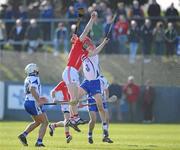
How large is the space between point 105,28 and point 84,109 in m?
3.99

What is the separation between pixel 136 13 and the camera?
38312mm

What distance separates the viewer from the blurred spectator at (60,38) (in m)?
38.1

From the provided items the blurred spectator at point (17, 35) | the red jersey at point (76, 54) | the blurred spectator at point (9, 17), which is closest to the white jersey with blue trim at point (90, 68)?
the red jersey at point (76, 54)

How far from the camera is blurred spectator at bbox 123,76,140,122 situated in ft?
125

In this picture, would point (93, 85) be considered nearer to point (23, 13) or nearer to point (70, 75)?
point (70, 75)

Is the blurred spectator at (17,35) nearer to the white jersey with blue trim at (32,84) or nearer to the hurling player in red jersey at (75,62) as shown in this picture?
the hurling player in red jersey at (75,62)

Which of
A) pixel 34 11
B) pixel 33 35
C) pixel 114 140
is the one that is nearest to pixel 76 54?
pixel 114 140

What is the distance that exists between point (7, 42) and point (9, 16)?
1473 mm

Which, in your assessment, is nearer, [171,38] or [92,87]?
[92,87]

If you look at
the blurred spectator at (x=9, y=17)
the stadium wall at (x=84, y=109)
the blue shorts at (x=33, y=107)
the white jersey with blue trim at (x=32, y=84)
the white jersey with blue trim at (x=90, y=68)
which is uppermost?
the blurred spectator at (x=9, y=17)

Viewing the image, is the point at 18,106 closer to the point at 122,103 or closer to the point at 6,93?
the point at 6,93

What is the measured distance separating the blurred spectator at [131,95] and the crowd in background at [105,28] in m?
1.14

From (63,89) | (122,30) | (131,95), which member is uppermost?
(122,30)

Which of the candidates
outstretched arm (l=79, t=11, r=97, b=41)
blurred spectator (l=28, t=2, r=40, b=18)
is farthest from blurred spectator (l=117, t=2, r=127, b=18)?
outstretched arm (l=79, t=11, r=97, b=41)
